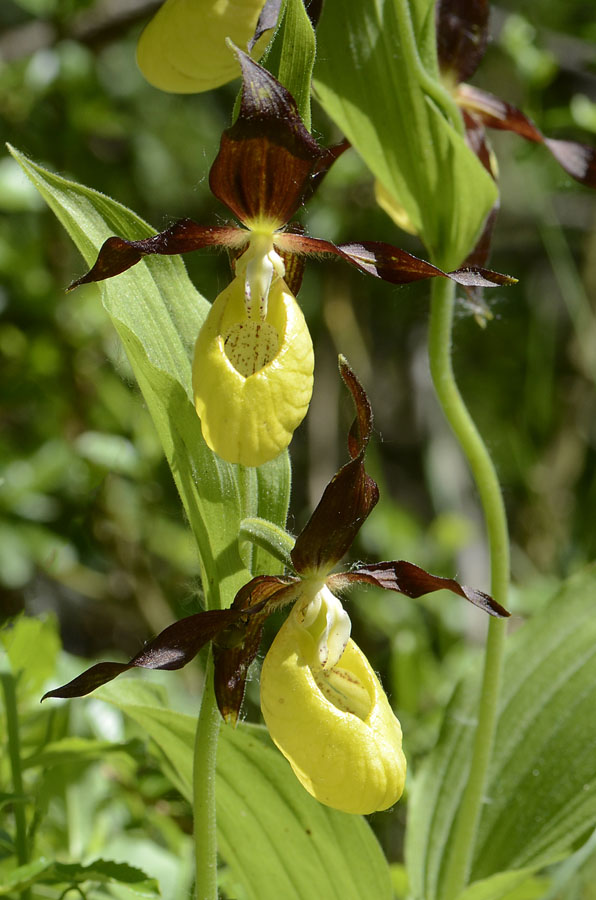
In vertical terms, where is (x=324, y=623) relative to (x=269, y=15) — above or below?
below

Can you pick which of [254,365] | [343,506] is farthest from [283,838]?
[254,365]

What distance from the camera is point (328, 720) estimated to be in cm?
86

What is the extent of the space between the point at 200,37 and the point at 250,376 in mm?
458

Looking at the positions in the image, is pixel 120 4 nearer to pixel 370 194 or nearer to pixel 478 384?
pixel 370 194

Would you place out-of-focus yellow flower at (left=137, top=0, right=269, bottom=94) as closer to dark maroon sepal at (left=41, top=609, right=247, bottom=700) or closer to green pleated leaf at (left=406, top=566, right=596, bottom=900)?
dark maroon sepal at (left=41, top=609, right=247, bottom=700)

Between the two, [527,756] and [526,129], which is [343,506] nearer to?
[527,756]

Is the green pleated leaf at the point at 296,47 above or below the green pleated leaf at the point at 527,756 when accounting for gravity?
above

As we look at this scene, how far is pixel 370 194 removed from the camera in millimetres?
2840

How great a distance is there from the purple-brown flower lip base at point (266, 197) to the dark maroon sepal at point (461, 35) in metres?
0.60

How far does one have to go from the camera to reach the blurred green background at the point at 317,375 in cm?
188

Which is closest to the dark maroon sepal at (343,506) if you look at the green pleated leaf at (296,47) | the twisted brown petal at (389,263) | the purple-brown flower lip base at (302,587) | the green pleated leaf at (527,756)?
the purple-brown flower lip base at (302,587)

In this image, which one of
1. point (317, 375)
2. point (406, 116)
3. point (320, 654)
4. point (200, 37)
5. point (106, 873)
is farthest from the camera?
point (317, 375)

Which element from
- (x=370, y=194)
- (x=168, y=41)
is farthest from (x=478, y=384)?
(x=168, y=41)

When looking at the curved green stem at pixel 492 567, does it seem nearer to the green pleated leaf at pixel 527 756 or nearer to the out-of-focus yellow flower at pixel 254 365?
the green pleated leaf at pixel 527 756
